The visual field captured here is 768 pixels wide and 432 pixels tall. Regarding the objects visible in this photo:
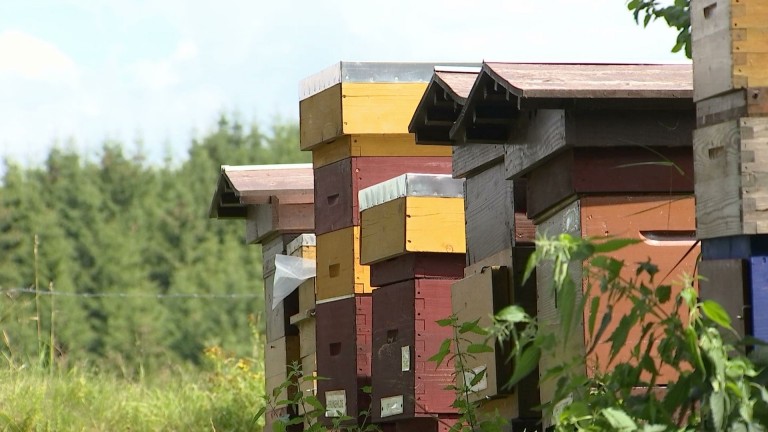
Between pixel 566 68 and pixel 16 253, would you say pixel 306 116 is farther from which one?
pixel 16 253

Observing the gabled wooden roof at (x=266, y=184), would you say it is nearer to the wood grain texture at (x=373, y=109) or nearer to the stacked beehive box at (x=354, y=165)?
the stacked beehive box at (x=354, y=165)

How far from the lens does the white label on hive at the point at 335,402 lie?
6.12m

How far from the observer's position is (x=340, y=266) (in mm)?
6199

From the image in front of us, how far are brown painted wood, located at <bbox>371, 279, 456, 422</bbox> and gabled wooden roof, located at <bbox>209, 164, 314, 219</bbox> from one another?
176cm

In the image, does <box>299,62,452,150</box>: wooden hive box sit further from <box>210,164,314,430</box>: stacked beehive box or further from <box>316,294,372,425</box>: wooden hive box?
<box>210,164,314,430</box>: stacked beehive box

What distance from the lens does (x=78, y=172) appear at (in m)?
26.0

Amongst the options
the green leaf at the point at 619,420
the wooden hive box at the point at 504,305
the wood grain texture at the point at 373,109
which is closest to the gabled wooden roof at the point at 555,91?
the wooden hive box at the point at 504,305

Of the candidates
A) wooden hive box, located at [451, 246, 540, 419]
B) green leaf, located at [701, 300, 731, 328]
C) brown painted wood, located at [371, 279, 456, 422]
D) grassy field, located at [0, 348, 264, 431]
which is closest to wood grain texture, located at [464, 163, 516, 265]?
wooden hive box, located at [451, 246, 540, 419]

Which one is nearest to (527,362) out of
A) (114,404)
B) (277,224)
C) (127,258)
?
(277,224)

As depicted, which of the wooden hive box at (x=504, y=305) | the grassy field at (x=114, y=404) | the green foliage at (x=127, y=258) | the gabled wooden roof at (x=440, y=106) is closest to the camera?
the wooden hive box at (x=504, y=305)

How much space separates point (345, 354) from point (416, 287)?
2.60 feet

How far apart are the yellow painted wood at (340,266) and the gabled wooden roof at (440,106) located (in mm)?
1124

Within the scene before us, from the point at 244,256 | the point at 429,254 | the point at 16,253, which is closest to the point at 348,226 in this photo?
the point at 429,254

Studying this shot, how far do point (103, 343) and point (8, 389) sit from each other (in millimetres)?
14566
